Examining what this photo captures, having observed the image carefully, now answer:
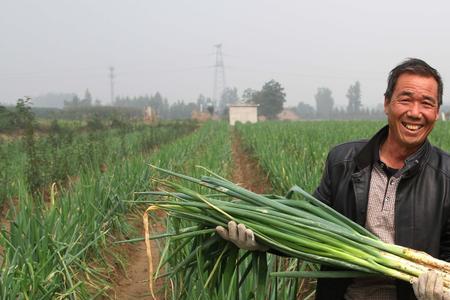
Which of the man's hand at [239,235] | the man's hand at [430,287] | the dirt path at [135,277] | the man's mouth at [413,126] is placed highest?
the man's mouth at [413,126]

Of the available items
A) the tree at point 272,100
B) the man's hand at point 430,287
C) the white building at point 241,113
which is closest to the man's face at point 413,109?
the man's hand at point 430,287

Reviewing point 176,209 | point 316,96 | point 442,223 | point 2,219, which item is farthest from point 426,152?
point 316,96

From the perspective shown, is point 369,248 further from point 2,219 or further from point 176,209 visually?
point 2,219

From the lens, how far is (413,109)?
61.6 inches

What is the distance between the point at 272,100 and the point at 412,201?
6139cm

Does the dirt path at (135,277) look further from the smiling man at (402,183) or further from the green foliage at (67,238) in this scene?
the smiling man at (402,183)

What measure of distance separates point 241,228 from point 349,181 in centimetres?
48

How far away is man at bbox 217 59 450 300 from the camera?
155 cm

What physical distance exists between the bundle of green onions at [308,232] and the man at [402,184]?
0.07 meters

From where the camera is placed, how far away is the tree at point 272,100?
62.1 metres

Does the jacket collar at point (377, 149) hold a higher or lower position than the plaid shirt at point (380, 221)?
higher

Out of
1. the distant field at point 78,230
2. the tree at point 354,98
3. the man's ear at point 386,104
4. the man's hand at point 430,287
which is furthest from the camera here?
the tree at point 354,98

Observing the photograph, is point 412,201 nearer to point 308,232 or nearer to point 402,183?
point 402,183

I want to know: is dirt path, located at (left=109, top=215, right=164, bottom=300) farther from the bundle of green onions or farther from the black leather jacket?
the black leather jacket
